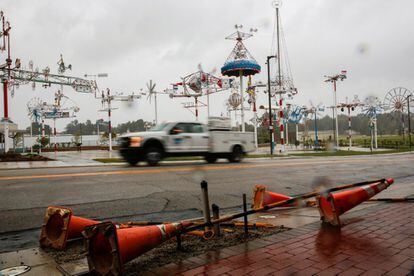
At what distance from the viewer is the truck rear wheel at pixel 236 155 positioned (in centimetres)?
1713

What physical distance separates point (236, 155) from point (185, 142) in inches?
138

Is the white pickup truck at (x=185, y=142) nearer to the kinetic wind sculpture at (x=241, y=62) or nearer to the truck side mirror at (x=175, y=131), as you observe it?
the truck side mirror at (x=175, y=131)

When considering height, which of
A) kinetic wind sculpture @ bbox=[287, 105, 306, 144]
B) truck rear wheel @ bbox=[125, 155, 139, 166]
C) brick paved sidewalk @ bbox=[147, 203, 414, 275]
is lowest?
brick paved sidewalk @ bbox=[147, 203, 414, 275]

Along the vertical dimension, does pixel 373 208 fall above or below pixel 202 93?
below

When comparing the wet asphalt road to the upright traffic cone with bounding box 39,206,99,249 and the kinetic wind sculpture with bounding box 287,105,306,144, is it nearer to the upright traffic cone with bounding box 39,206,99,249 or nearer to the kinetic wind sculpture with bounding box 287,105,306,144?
the upright traffic cone with bounding box 39,206,99,249

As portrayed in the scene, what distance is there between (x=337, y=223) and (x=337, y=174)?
7.31m

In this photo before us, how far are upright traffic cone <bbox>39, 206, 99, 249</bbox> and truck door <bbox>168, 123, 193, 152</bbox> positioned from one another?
1054 cm

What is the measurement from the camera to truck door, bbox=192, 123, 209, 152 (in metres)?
15.4

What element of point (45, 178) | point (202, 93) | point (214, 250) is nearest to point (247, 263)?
point (214, 250)

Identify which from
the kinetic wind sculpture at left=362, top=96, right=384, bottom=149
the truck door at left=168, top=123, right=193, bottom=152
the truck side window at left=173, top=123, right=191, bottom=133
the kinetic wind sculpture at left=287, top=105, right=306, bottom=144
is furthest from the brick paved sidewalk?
the kinetic wind sculpture at left=287, top=105, right=306, bottom=144

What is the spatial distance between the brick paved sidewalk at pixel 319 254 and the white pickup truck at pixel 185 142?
33.7 ft

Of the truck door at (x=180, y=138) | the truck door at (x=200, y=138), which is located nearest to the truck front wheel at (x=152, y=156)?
the truck door at (x=180, y=138)

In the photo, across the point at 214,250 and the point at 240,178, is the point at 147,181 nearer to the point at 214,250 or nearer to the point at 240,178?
the point at 240,178

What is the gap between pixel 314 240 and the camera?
3918 mm
